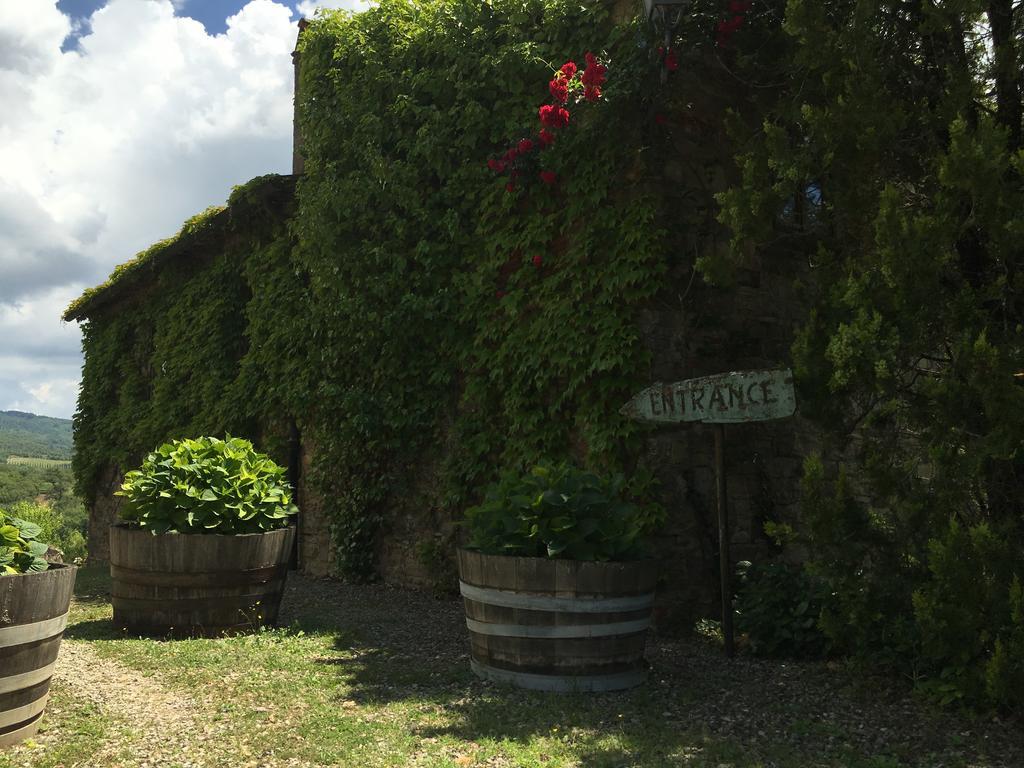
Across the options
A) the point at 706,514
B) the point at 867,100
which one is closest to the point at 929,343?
the point at 867,100

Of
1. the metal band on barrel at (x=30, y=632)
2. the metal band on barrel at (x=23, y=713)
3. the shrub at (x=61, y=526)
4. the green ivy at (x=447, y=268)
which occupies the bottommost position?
the shrub at (x=61, y=526)

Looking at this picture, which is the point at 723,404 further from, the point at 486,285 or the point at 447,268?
the point at 447,268

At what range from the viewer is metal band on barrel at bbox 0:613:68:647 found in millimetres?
3283

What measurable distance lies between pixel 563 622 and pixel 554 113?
385cm

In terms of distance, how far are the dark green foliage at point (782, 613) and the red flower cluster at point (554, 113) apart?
3.47 meters

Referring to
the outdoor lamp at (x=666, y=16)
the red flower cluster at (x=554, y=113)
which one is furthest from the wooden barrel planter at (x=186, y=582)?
the outdoor lamp at (x=666, y=16)

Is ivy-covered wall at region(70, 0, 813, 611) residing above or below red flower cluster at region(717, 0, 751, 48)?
below

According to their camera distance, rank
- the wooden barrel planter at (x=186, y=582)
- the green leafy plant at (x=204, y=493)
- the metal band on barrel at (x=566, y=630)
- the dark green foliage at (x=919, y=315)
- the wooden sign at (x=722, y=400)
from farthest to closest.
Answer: the green leafy plant at (x=204, y=493)
the wooden barrel planter at (x=186, y=582)
the wooden sign at (x=722, y=400)
the metal band on barrel at (x=566, y=630)
the dark green foliage at (x=919, y=315)

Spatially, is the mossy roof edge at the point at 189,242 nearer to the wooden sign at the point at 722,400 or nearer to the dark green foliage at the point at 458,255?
the dark green foliage at the point at 458,255

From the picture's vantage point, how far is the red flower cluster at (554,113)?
19.6 feet

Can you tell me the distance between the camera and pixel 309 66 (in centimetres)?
883

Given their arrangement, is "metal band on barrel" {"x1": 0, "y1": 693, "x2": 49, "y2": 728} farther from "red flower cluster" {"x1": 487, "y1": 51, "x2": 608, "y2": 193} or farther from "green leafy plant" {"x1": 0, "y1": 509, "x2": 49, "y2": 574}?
"red flower cluster" {"x1": 487, "y1": 51, "x2": 608, "y2": 193}

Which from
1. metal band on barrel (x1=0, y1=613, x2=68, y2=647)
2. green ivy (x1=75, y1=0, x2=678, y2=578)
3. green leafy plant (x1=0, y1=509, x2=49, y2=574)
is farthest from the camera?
green ivy (x1=75, y1=0, x2=678, y2=578)

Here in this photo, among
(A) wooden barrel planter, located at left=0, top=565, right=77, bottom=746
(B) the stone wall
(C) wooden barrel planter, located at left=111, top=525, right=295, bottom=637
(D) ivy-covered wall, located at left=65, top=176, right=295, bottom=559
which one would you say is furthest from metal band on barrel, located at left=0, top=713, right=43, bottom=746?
(B) the stone wall
